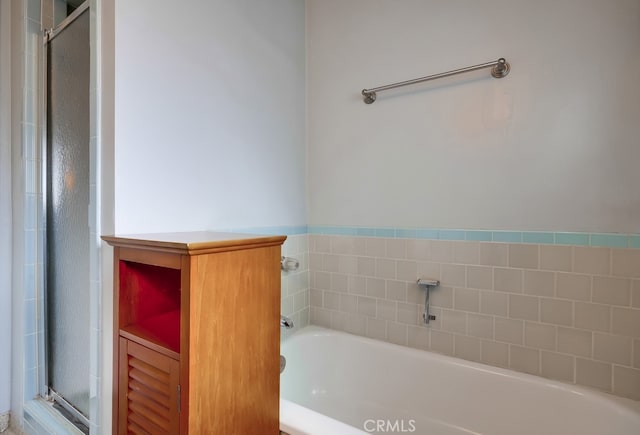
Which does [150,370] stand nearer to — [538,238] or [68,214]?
[68,214]

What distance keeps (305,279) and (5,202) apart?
1641 mm

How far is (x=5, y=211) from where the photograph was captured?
1.56 meters

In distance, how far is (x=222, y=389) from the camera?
2.93 feet

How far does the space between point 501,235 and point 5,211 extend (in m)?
2.48

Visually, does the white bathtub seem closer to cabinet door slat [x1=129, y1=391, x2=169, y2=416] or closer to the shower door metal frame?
cabinet door slat [x1=129, y1=391, x2=169, y2=416]

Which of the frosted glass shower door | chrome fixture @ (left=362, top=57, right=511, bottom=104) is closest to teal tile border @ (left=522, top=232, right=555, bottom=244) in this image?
chrome fixture @ (left=362, top=57, right=511, bottom=104)

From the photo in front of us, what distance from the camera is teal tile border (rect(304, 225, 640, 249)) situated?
4.07 feet

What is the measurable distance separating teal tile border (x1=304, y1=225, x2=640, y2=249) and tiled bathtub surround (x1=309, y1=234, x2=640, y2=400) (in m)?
0.02

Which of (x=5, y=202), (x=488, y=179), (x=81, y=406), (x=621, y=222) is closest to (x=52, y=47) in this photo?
(x=5, y=202)

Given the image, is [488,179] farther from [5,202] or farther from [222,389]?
[5,202]

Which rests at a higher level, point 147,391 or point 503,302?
point 503,302

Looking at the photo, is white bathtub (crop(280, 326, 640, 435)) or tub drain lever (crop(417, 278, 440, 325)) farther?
tub drain lever (crop(417, 278, 440, 325))

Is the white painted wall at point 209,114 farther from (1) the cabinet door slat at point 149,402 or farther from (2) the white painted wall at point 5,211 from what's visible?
(2) the white painted wall at point 5,211

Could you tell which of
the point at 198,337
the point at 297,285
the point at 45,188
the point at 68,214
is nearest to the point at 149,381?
the point at 198,337
